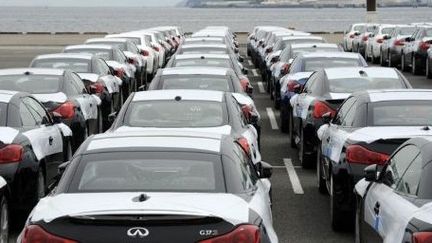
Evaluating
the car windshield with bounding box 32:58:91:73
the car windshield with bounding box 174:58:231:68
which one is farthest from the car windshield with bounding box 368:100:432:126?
the car windshield with bounding box 32:58:91:73

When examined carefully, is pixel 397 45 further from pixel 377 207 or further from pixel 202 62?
pixel 377 207

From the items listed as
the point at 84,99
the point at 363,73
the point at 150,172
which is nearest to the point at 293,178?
the point at 363,73

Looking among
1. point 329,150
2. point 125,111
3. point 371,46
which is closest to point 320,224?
point 329,150

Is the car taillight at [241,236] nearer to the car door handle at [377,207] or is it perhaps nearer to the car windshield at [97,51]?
the car door handle at [377,207]

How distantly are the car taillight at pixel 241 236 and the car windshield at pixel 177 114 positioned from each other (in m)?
4.78

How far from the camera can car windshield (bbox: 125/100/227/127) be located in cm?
1131

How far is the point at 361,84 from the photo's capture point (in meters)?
14.9

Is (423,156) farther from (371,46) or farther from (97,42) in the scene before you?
(371,46)

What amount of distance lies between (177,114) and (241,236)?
5123 millimetres

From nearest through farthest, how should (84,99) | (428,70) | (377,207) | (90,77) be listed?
(377,207) → (84,99) → (90,77) → (428,70)

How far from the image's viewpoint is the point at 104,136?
7.92 meters

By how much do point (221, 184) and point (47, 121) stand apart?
5744 mm

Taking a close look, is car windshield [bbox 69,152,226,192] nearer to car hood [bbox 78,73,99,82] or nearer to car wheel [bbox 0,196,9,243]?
car wheel [bbox 0,196,9,243]

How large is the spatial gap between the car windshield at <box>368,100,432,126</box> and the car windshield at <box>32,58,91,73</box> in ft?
30.4
